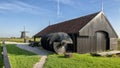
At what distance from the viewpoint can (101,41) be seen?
23.9 meters

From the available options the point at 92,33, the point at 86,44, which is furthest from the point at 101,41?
the point at 86,44

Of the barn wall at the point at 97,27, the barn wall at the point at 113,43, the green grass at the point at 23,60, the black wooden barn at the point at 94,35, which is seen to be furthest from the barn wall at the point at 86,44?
the green grass at the point at 23,60

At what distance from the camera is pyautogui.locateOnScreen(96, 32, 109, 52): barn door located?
77.2 ft

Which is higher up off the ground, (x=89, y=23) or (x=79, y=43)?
(x=89, y=23)

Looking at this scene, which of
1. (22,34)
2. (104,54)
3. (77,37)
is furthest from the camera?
(22,34)

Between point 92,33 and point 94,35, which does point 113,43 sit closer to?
point 94,35

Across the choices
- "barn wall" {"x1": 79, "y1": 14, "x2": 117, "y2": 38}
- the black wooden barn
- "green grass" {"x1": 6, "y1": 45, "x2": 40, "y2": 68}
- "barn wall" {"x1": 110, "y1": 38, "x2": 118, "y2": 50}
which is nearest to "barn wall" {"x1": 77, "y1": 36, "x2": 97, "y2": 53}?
the black wooden barn

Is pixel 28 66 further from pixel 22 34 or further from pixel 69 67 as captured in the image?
pixel 22 34

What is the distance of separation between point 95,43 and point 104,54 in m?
3.77

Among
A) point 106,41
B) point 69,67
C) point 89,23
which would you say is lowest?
point 69,67

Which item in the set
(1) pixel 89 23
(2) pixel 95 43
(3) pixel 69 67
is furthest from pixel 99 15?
(3) pixel 69 67

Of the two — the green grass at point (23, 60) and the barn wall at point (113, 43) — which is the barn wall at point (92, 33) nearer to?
the barn wall at point (113, 43)

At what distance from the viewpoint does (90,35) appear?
2278cm

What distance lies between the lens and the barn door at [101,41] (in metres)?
23.5
